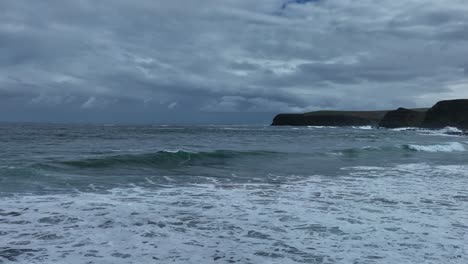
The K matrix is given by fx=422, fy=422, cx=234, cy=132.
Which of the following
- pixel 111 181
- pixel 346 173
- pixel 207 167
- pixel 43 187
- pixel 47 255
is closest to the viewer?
pixel 47 255

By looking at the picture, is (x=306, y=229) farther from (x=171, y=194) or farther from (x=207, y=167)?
(x=207, y=167)

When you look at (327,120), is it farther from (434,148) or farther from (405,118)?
(434,148)

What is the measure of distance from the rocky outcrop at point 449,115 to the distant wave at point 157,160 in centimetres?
9570

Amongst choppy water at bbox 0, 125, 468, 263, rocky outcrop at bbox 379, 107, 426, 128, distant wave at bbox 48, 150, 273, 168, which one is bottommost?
choppy water at bbox 0, 125, 468, 263

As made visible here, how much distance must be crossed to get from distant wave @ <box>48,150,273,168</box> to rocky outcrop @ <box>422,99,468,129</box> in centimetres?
9570

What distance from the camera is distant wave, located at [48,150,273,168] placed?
18.9 m

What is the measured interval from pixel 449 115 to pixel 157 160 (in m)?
105

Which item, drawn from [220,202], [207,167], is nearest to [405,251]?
[220,202]

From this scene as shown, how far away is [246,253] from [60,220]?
4158 mm

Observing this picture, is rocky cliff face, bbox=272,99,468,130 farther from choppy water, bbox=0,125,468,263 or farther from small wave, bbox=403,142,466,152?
choppy water, bbox=0,125,468,263

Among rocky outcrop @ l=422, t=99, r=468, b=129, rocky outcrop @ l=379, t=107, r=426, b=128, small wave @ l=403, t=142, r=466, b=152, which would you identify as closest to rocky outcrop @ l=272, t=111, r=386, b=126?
rocky outcrop @ l=379, t=107, r=426, b=128

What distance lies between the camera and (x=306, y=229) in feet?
26.4

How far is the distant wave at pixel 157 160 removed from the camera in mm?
18922

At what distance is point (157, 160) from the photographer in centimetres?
2114
